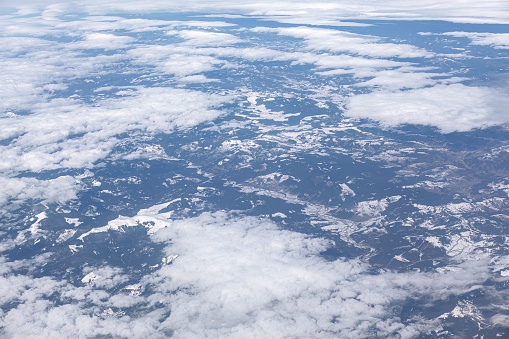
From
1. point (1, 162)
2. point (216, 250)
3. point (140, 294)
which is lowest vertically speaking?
point (140, 294)

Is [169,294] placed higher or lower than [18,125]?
lower

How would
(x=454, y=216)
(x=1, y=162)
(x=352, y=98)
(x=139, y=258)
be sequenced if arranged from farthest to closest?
(x=352, y=98) → (x=1, y=162) → (x=454, y=216) → (x=139, y=258)

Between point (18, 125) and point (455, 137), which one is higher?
point (18, 125)

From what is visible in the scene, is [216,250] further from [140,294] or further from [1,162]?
[1,162]

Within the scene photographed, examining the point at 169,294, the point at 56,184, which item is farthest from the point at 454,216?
the point at 56,184

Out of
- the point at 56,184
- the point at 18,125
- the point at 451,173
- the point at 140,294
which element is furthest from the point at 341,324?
the point at 18,125

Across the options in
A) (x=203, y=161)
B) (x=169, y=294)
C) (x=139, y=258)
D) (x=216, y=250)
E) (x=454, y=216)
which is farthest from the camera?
(x=203, y=161)

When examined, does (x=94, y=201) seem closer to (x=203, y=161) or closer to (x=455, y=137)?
(x=203, y=161)

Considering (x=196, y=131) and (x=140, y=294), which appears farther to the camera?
(x=196, y=131)

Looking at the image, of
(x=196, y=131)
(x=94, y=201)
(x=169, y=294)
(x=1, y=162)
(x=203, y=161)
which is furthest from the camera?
(x=196, y=131)
